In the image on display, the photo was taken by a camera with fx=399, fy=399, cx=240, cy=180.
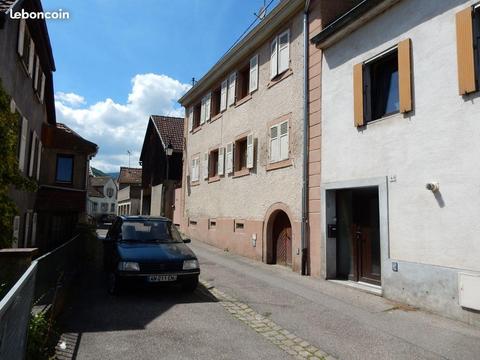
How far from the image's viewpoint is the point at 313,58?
452 inches

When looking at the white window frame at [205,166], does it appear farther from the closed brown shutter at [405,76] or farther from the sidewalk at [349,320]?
the closed brown shutter at [405,76]

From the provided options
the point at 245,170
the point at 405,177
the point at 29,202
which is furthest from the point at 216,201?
the point at 405,177

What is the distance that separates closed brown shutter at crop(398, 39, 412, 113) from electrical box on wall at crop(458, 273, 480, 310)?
133 inches

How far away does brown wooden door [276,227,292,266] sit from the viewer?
12477 millimetres

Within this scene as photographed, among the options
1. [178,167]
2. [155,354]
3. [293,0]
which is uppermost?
[293,0]

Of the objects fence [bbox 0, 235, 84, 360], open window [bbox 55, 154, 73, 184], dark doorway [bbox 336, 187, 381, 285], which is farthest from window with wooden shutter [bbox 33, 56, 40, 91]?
dark doorway [bbox 336, 187, 381, 285]

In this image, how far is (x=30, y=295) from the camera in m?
3.98

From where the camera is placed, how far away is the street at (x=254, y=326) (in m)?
5.09

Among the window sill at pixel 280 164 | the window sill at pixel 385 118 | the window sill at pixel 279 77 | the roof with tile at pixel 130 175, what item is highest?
the roof with tile at pixel 130 175

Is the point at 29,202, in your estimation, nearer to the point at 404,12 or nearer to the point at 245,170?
the point at 245,170

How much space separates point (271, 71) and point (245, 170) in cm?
381

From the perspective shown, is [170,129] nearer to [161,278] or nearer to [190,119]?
[190,119]

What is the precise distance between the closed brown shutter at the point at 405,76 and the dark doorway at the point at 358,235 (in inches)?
85.9

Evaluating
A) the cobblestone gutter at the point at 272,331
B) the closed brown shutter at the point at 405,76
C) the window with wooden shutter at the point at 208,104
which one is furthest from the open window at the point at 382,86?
the window with wooden shutter at the point at 208,104
